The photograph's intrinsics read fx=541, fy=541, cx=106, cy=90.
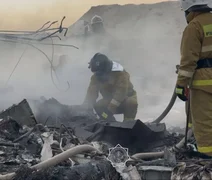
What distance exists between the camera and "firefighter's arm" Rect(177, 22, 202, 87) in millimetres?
4785

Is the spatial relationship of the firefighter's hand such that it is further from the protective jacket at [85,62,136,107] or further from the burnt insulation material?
the burnt insulation material

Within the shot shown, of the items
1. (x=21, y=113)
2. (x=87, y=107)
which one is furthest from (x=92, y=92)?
(x=21, y=113)

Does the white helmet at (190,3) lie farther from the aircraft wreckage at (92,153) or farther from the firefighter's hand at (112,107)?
the firefighter's hand at (112,107)

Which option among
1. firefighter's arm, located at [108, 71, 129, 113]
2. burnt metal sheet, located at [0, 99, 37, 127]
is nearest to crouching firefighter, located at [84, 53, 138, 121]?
firefighter's arm, located at [108, 71, 129, 113]

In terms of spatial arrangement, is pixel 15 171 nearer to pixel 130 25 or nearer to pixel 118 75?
pixel 118 75

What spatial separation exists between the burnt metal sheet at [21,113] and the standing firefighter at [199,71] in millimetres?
2096

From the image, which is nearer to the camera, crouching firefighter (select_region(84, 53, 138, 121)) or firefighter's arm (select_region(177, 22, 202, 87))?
firefighter's arm (select_region(177, 22, 202, 87))

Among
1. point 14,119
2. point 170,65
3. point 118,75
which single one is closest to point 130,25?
point 170,65

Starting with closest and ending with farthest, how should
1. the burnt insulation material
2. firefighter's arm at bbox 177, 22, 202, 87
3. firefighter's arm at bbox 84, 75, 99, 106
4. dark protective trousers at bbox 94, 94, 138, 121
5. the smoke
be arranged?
the burnt insulation material
firefighter's arm at bbox 177, 22, 202, 87
dark protective trousers at bbox 94, 94, 138, 121
firefighter's arm at bbox 84, 75, 99, 106
the smoke

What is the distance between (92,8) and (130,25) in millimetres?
2166

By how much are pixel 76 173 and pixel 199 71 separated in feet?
4.91

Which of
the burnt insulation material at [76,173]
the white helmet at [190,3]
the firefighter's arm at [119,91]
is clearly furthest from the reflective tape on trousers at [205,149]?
the firefighter's arm at [119,91]

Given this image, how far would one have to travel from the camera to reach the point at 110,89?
838cm

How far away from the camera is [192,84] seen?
4.89m
